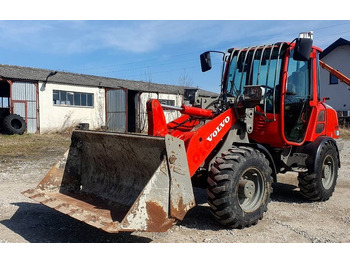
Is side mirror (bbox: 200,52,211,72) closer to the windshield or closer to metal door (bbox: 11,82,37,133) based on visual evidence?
the windshield

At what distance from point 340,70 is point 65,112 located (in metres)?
20.0

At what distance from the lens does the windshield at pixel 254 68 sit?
18.3 feet

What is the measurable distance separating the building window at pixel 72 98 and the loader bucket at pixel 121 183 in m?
17.5

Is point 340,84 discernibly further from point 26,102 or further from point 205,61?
point 205,61

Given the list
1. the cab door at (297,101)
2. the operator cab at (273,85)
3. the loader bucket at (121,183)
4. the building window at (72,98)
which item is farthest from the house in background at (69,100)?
the cab door at (297,101)

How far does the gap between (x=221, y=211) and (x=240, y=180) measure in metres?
0.52

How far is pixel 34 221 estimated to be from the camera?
16.3ft

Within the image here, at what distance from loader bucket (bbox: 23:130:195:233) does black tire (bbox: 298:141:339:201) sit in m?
2.68

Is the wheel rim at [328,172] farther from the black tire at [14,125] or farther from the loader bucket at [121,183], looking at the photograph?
the black tire at [14,125]

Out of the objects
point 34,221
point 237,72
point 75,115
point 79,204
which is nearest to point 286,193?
point 237,72

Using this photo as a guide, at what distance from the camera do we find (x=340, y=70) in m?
26.2

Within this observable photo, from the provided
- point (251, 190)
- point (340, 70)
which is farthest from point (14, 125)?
point (340, 70)

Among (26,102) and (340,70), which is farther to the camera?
(340,70)
